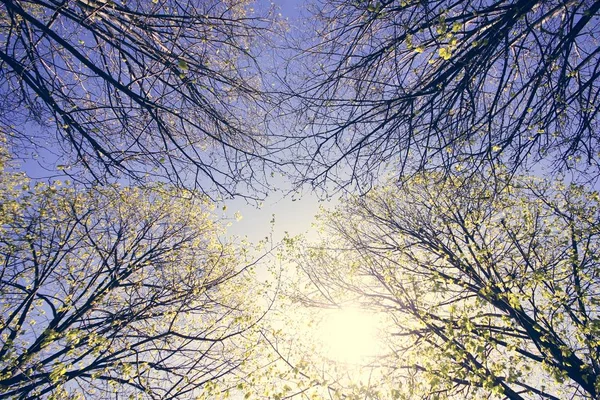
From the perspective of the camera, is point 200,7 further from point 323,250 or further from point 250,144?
point 323,250

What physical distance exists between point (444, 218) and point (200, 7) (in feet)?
19.7

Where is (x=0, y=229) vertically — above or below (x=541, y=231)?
above

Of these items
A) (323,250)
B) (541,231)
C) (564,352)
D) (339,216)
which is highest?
(339,216)

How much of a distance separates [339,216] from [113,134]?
18.6 feet

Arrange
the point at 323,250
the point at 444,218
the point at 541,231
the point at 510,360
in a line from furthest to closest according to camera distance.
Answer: the point at 323,250, the point at 444,218, the point at 541,231, the point at 510,360

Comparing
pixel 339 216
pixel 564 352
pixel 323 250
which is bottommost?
pixel 564 352

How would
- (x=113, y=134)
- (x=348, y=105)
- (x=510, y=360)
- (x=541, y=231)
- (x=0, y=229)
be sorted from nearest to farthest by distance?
(x=348, y=105) → (x=113, y=134) → (x=510, y=360) → (x=0, y=229) → (x=541, y=231)

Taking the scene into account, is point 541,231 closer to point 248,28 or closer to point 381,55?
point 381,55

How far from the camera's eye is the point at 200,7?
3.24 meters

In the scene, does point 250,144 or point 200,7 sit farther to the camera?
point 250,144

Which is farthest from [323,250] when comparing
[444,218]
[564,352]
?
[564,352]

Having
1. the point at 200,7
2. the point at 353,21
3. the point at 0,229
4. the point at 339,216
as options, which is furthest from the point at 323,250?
the point at 0,229

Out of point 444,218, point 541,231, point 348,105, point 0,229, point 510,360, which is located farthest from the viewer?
point 444,218

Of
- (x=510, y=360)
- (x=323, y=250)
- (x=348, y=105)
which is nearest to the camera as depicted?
(x=348, y=105)
